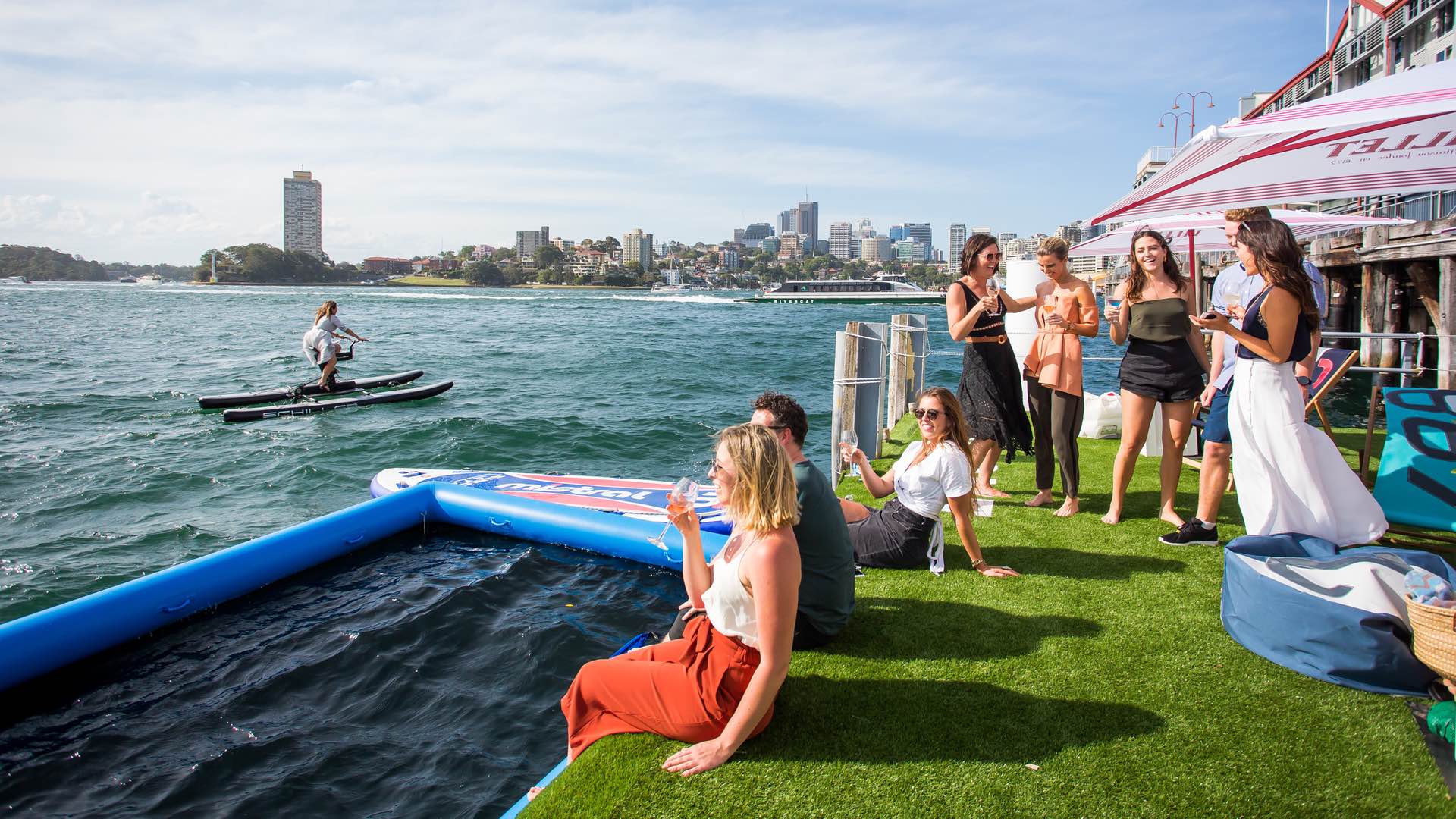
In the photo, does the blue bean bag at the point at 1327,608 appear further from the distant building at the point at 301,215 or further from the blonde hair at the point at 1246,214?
the distant building at the point at 301,215

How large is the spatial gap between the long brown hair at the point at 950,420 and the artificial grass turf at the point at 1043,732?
2.61ft

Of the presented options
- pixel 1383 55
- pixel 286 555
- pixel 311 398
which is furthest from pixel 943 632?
pixel 1383 55

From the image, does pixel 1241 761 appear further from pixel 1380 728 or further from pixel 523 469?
pixel 523 469

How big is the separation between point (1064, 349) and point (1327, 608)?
2.55 metres

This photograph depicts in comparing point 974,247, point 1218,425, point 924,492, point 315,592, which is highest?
point 974,247

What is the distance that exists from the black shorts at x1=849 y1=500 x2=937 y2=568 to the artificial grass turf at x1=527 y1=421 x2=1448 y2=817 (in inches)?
15.4

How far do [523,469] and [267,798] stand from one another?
9.33 metres

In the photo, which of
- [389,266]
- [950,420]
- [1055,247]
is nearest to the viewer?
[950,420]

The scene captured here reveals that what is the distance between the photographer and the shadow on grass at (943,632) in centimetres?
361

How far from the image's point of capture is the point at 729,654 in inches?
111

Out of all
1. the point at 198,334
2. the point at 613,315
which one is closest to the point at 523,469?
the point at 198,334

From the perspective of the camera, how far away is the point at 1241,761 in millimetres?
2721

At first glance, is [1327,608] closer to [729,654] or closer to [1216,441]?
[1216,441]

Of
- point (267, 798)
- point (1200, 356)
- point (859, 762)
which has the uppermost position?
point (1200, 356)
